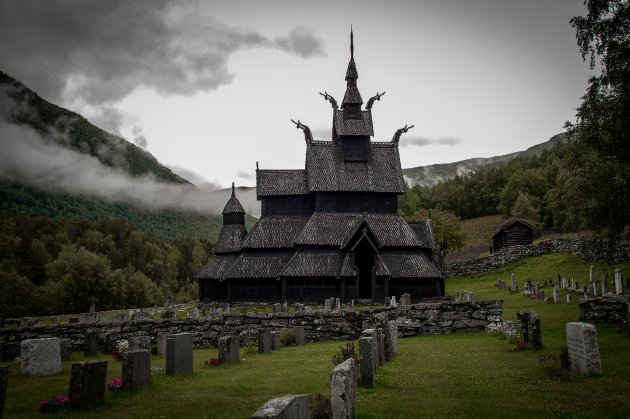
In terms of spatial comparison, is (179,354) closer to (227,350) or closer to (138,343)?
(227,350)

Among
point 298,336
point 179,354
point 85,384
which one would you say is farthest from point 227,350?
point 85,384

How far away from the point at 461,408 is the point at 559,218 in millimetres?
75752

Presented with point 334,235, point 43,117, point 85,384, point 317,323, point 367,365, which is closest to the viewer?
point 85,384

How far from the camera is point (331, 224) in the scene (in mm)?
41188

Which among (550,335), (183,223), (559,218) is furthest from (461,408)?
(183,223)

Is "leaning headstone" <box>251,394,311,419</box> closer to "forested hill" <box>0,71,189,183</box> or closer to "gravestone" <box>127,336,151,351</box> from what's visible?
"gravestone" <box>127,336,151,351</box>

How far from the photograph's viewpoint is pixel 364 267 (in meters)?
41.2

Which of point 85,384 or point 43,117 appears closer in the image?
point 85,384

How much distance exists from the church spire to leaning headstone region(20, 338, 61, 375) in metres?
36.7

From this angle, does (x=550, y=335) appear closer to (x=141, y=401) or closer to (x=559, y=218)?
(x=141, y=401)

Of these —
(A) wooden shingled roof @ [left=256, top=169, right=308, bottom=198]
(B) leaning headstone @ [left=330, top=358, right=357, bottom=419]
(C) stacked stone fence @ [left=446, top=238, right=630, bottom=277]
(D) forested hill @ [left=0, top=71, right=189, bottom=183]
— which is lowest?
(B) leaning headstone @ [left=330, top=358, right=357, bottom=419]

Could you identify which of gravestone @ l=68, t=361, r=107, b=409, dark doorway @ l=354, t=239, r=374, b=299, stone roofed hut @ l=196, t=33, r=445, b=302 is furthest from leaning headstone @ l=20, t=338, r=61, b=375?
dark doorway @ l=354, t=239, r=374, b=299

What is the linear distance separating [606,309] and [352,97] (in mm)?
32804

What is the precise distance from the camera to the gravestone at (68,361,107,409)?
8.90 m
